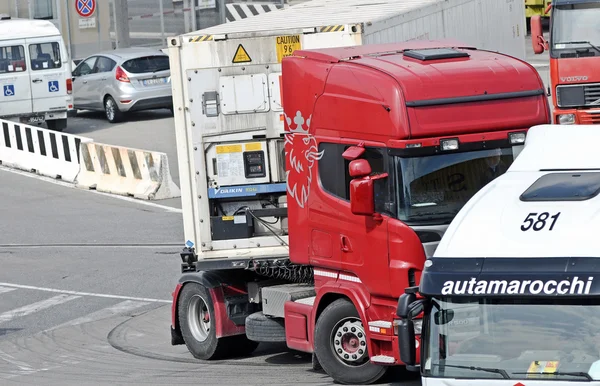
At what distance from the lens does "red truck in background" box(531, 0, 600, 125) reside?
1848 cm

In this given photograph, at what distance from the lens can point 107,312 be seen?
15.6 m

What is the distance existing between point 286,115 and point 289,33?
1.19 m

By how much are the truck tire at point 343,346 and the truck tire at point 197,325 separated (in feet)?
6.71

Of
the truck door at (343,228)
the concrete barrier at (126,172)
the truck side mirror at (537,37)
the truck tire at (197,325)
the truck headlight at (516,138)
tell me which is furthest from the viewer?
the concrete barrier at (126,172)

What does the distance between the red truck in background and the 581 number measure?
1157cm

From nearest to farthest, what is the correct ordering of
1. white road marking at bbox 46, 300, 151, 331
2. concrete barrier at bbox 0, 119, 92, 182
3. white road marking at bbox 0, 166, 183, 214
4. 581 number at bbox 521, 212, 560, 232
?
581 number at bbox 521, 212, 560, 232
white road marking at bbox 46, 300, 151, 331
white road marking at bbox 0, 166, 183, 214
concrete barrier at bbox 0, 119, 92, 182

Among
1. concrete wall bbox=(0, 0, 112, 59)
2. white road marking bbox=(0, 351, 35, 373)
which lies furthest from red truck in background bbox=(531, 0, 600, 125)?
concrete wall bbox=(0, 0, 112, 59)

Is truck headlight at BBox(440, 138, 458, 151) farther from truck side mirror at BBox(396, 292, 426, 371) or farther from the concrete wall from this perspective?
the concrete wall

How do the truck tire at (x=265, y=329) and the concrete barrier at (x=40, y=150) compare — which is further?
the concrete barrier at (x=40, y=150)

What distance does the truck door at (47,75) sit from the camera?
2966 centimetres

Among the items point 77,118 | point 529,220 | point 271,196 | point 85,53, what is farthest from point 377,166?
point 85,53

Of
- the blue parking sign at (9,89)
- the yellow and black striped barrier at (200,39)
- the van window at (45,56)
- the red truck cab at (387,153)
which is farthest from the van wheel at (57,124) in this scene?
the red truck cab at (387,153)

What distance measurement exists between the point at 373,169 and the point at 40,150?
1650cm

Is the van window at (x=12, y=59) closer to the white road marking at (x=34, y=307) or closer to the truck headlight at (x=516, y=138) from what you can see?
the white road marking at (x=34, y=307)
